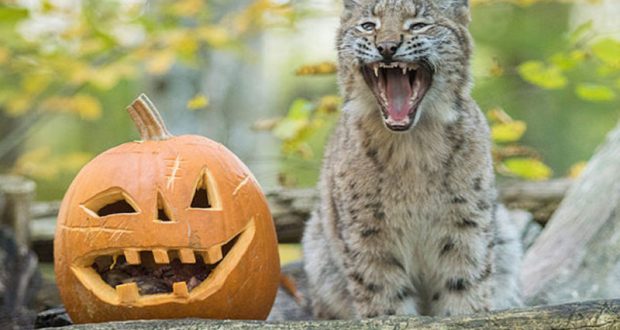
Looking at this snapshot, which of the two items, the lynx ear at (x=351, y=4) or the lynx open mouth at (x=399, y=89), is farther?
the lynx ear at (x=351, y=4)

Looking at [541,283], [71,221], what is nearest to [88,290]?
[71,221]

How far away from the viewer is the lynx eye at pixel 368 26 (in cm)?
335

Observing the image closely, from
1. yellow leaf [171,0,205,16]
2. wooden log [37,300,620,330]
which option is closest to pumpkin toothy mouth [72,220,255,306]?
wooden log [37,300,620,330]

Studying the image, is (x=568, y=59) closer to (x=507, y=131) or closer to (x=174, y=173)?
(x=507, y=131)

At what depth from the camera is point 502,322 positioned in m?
2.42

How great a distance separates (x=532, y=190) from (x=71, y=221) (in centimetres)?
340

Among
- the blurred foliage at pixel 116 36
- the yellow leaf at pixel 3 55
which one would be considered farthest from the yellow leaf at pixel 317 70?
the yellow leaf at pixel 3 55

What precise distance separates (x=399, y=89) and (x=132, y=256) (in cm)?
→ 117

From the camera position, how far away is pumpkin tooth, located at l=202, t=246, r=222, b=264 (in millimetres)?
3094

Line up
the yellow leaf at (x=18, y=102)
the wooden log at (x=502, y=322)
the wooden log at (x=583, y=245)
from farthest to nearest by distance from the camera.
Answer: the yellow leaf at (x=18, y=102) → the wooden log at (x=583, y=245) → the wooden log at (x=502, y=322)

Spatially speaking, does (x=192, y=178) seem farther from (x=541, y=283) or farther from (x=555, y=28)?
(x=555, y=28)

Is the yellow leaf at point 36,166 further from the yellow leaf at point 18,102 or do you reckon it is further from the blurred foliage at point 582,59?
the blurred foliage at point 582,59

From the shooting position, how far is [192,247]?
3.04m

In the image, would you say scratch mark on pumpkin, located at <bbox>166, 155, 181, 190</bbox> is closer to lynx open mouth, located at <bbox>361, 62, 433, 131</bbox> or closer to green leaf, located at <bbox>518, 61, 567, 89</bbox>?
lynx open mouth, located at <bbox>361, 62, 433, 131</bbox>
